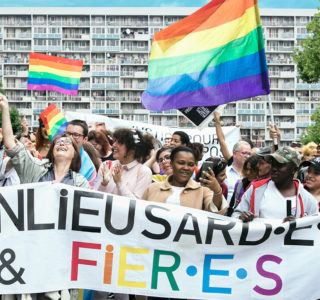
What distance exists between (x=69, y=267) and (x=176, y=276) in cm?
85

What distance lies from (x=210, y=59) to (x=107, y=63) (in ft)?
250

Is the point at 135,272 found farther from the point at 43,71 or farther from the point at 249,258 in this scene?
the point at 43,71

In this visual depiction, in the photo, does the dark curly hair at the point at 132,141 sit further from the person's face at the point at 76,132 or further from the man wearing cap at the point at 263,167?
the man wearing cap at the point at 263,167

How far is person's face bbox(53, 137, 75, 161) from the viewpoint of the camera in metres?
4.86

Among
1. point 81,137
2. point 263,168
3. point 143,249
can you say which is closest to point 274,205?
point 143,249

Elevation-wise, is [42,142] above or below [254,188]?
above

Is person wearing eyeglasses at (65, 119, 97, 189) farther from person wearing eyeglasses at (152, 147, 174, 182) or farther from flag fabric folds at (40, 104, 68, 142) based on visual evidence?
flag fabric folds at (40, 104, 68, 142)

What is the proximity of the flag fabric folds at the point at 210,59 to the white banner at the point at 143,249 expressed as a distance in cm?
196

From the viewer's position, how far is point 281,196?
471 cm

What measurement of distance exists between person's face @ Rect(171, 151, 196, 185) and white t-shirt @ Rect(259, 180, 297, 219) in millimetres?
679

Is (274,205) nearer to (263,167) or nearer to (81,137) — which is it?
(263,167)

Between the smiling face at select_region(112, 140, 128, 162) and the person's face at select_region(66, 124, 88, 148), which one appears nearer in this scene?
the smiling face at select_region(112, 140, 128, 162)

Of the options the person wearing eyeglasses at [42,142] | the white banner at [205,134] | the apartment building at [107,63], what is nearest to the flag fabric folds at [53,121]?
the person wearing eyeglasses at [42,142]

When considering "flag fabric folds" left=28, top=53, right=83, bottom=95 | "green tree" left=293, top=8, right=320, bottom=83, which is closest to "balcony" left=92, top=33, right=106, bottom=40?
"green tree" left=293, top=8, right=320, bottom=83
